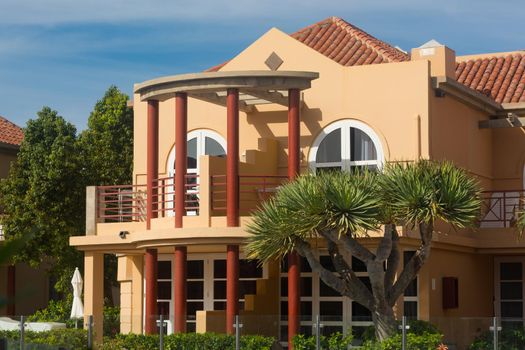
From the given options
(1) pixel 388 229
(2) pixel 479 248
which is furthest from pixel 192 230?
(2) pixel 479 248

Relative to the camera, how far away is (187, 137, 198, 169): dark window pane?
25.4m

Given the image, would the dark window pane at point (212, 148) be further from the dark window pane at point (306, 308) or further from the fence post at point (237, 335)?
the fence post at point (237, 335)

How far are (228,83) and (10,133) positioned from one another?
66.1 feet

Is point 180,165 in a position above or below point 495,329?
above

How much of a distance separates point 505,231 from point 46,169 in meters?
16.2

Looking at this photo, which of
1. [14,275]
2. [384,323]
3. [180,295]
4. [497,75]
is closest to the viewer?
[384,323]

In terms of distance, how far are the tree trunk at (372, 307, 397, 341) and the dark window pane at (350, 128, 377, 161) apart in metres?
5.19

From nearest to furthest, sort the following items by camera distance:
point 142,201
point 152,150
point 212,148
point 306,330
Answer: point 306,330, point 152,150, point 142,201, point 212,148

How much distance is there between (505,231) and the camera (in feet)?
80.4

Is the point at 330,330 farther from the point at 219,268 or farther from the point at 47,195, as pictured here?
the point at 47,195

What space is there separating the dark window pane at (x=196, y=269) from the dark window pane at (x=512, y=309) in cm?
782

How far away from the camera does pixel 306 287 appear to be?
23.6 m

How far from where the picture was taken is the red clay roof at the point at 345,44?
2516 cm

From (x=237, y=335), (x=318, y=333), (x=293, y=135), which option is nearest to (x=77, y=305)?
(x=237, y=335)
